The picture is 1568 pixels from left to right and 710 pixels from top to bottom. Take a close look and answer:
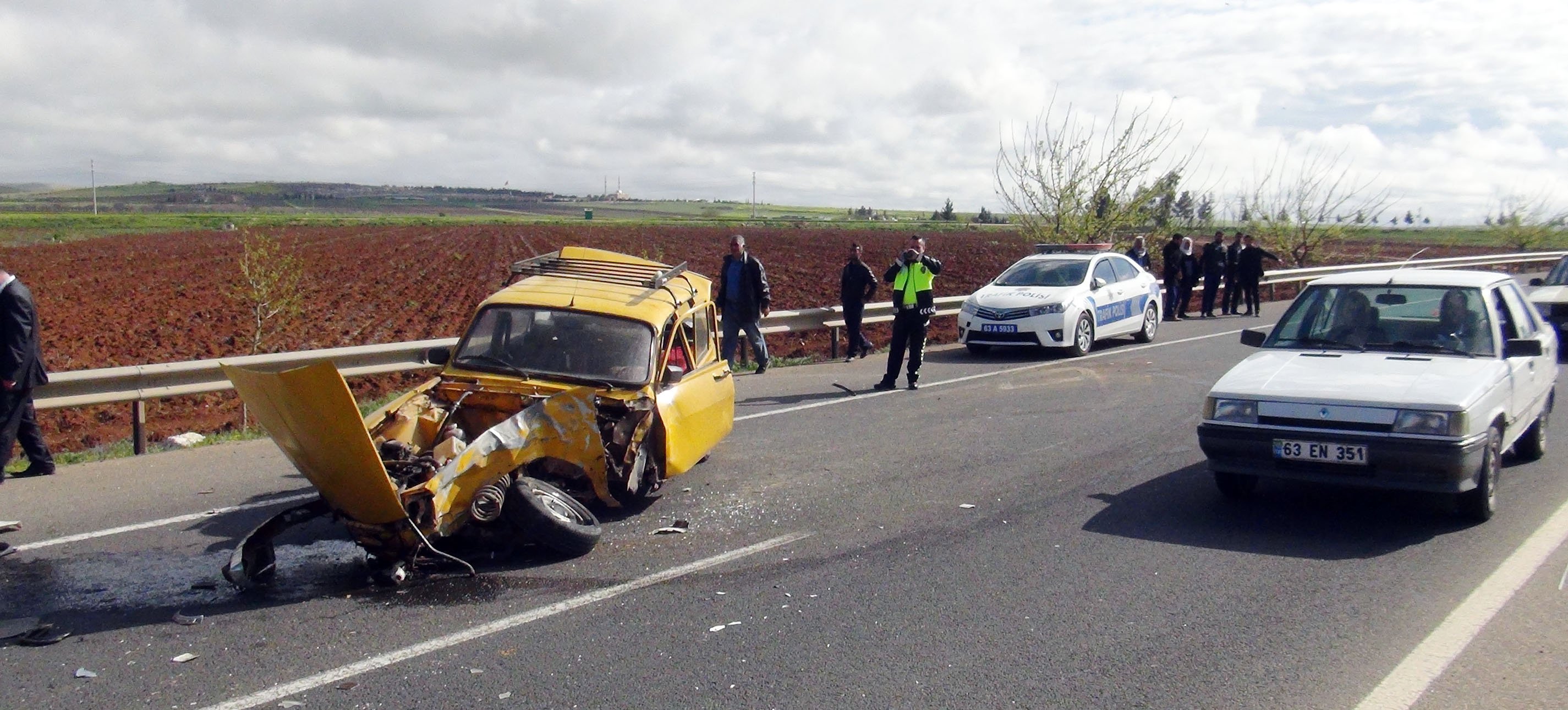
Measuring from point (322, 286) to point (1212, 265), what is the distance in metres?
23.9

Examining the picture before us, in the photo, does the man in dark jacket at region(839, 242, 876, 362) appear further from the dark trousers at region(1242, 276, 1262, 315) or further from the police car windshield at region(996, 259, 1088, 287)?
the dark trousers at region(1242, 276, 1262, 315)

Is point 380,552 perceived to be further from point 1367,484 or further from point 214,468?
point 1367,484

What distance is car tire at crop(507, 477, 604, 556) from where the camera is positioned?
5.95 metres

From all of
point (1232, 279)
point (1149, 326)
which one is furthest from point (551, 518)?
point (1232, 279)

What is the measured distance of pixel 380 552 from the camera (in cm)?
569

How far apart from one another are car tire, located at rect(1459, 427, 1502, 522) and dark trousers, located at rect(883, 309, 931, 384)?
630 cm

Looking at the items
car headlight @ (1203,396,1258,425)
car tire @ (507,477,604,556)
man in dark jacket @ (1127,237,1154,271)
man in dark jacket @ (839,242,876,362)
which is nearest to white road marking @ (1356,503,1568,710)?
car headlight @ (1203,396,1258,425)

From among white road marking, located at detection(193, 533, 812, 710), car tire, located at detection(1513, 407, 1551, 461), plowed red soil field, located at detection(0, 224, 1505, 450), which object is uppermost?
car tire, located at detection(1513, 407, 1551, 461)

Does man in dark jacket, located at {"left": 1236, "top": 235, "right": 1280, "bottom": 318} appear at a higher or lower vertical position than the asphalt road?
higher

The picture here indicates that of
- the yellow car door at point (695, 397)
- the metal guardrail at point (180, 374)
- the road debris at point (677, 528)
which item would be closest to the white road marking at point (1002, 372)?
the yellow car door at point (695, 397)

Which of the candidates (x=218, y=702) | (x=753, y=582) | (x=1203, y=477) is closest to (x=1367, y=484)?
(x=1203, y=477)

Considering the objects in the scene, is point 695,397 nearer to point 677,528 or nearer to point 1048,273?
point 677,528

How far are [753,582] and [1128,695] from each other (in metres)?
2.09

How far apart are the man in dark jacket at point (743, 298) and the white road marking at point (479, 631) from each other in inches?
313
